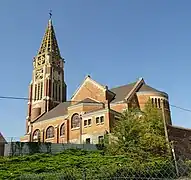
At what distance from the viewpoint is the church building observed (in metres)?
39.5

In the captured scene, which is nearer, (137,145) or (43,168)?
(43,168)

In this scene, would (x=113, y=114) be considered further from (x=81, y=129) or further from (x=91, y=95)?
(x=91, y=95)

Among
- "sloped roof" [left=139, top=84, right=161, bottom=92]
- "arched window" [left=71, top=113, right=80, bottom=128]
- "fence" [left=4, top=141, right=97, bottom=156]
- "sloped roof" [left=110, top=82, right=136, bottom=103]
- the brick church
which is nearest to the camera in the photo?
"fence" [left=4, top=141, right=97, bottom=156]

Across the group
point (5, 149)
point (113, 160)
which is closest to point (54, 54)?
point (5, 149)

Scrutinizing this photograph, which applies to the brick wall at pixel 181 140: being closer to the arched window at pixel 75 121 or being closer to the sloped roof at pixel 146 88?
the sloped roof at pixel 146 88

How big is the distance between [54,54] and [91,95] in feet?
86.6

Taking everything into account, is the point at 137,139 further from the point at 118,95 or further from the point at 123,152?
the point at 118,95

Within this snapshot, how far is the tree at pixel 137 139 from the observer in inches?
1113

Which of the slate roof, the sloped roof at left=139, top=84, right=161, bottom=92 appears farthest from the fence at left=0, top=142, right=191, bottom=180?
the sloped roof at left=139, top=84, right=161, bottom=92

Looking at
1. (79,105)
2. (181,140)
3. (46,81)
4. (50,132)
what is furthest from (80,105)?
(46,81)

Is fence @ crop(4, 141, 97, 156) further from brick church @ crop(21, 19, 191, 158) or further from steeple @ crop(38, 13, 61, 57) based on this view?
steeple @ crop(38, 13, 61, 57)

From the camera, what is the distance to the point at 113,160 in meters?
25.6

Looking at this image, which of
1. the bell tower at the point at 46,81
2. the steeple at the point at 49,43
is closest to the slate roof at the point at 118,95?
the bell tower at the point at 46,81

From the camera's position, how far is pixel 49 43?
7244 cm
